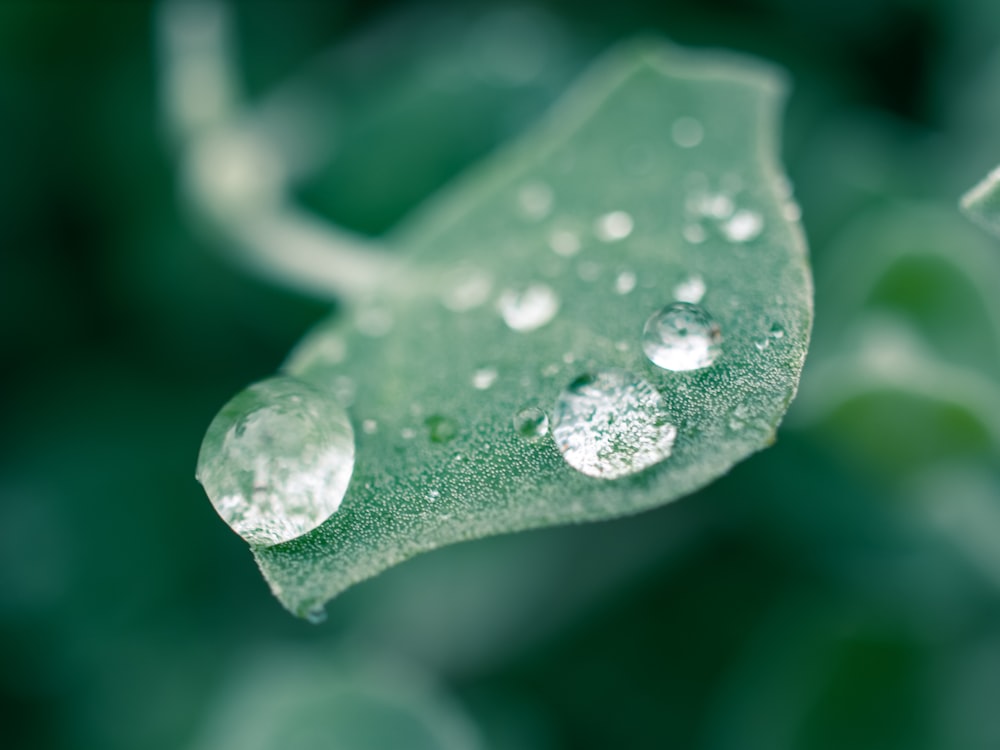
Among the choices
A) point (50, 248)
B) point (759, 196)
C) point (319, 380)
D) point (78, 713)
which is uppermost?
point (759, 196)

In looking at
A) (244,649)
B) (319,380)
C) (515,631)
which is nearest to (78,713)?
(244,649)

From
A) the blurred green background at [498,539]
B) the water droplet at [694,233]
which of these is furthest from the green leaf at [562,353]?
the blurred green background at [498,539]

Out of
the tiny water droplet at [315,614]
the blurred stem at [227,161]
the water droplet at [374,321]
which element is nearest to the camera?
the tiny water droplet at [315,614]

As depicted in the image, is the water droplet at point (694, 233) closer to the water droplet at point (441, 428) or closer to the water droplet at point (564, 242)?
the water droplet at point (564, 242)

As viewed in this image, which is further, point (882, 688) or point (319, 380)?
point (882, 688)

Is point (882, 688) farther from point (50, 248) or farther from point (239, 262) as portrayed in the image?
point (50, 248)

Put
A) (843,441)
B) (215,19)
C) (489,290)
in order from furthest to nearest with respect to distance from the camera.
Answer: (215,19), (843,441), (489,290)
